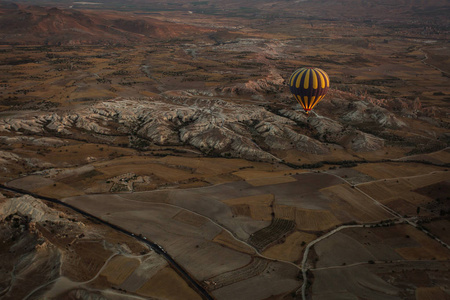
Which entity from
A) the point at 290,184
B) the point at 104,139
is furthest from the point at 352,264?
the point at 104,139

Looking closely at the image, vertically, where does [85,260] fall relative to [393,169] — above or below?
below

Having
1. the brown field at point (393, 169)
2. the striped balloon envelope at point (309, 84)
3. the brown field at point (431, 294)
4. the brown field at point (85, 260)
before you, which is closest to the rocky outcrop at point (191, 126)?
the striped balloon envelope at point (309, 84)

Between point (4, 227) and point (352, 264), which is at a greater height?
point (4, 227)

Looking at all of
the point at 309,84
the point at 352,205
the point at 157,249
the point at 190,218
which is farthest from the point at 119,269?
the point at 309,84

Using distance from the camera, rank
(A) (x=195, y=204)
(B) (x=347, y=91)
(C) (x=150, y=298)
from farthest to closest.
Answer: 1. (B) (x=347, y=91)
2. (A) (x=195, y=204)
3. (C) (x=150, y=298)

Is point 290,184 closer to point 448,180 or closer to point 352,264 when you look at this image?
point 352,264

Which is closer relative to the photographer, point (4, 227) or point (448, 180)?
point (4, 227)

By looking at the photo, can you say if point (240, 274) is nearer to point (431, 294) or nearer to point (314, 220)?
point (314, 220)
